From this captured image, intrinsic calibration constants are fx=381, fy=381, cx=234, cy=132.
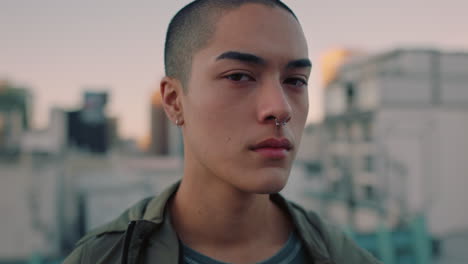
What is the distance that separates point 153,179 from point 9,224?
299 inches

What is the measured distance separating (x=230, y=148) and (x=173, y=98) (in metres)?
0.62

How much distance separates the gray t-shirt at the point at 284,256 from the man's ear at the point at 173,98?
0.77 metres

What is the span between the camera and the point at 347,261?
2.27m

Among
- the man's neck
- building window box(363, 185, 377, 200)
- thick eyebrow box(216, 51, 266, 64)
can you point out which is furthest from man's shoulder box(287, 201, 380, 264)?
building window box(363, 185, 377, 200)

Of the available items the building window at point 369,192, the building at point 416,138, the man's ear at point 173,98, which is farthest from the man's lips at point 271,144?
the building window at point 369,192

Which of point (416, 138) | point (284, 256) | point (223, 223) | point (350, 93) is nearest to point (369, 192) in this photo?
point (416, 138)

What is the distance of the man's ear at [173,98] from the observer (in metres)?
2.32

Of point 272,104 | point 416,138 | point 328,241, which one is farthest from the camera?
point 416,138

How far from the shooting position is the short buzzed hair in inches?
83.4

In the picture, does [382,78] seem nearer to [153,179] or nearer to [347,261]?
[153,179]

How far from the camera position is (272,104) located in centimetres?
192

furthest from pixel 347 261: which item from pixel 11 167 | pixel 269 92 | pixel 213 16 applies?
pixel 11 167

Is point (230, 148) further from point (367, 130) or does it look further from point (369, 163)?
point (369, 163)

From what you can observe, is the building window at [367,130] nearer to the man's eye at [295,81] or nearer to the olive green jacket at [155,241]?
the olive green jacket at [155,241]
